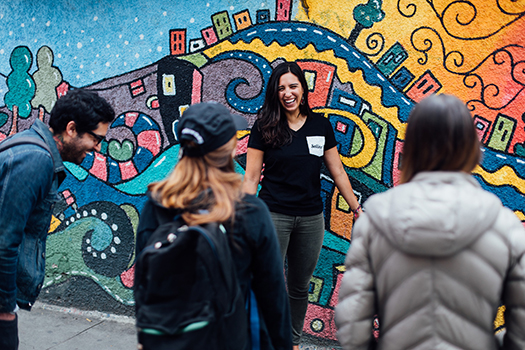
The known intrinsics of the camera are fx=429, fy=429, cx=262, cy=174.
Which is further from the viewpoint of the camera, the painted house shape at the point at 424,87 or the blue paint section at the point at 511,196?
the painted house shape at the point at 424,87

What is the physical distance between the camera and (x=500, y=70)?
9.61 feet

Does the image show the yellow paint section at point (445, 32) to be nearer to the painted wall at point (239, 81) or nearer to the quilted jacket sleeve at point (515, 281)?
the painted wall at point (239, 81)

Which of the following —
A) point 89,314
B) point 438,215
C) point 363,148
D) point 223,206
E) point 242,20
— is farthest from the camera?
point 89,314

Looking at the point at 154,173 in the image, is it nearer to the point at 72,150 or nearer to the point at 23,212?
the point at 72,150

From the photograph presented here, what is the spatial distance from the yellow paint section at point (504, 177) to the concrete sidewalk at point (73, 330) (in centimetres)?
175

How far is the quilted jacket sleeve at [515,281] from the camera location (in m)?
1.38

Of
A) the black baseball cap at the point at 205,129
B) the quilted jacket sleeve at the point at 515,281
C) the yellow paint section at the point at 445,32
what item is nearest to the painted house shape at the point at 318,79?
the yellow paint section at the point at 445,32

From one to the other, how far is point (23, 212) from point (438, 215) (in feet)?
5.70

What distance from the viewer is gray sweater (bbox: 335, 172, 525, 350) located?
1343 mm

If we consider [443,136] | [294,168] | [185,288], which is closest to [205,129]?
[185,288]

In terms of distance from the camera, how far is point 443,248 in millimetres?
1345

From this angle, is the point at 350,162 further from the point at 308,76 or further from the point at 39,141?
the point at 39,141

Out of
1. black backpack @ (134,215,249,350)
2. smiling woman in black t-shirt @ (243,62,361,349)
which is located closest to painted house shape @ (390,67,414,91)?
smiling woman in black t-shirt @ (243,62,361,349)

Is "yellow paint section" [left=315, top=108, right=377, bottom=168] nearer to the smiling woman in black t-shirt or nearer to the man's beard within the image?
the smiling woman in black t-shirt
